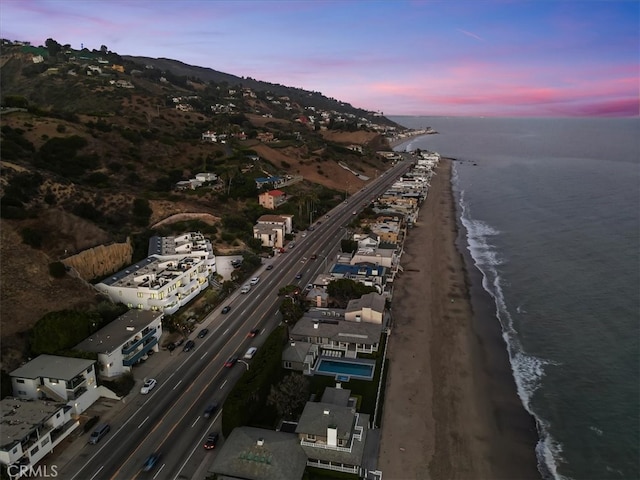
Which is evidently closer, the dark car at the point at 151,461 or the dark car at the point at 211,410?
the dark car at the point at 151,461

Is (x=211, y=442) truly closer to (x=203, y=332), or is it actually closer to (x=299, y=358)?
(x=299, y=358)

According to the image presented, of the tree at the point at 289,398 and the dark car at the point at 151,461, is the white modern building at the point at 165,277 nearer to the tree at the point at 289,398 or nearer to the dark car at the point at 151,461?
the tree at the point at 289,398

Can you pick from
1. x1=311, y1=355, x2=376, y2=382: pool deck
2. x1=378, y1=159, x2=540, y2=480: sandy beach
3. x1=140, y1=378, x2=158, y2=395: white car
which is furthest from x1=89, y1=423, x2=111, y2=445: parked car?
x1=378, y1=159, x2=540, y2=480: sandy beach

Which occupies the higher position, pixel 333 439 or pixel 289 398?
pixel 333 439

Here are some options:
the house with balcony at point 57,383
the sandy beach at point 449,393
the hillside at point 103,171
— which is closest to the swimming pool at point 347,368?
the sandy beach at point 449,393

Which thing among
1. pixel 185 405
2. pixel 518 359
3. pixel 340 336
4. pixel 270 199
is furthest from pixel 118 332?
pixel 270 199

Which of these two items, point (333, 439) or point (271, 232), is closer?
point (333, 439)

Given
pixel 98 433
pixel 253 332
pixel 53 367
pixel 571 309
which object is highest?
pixel 53 367
